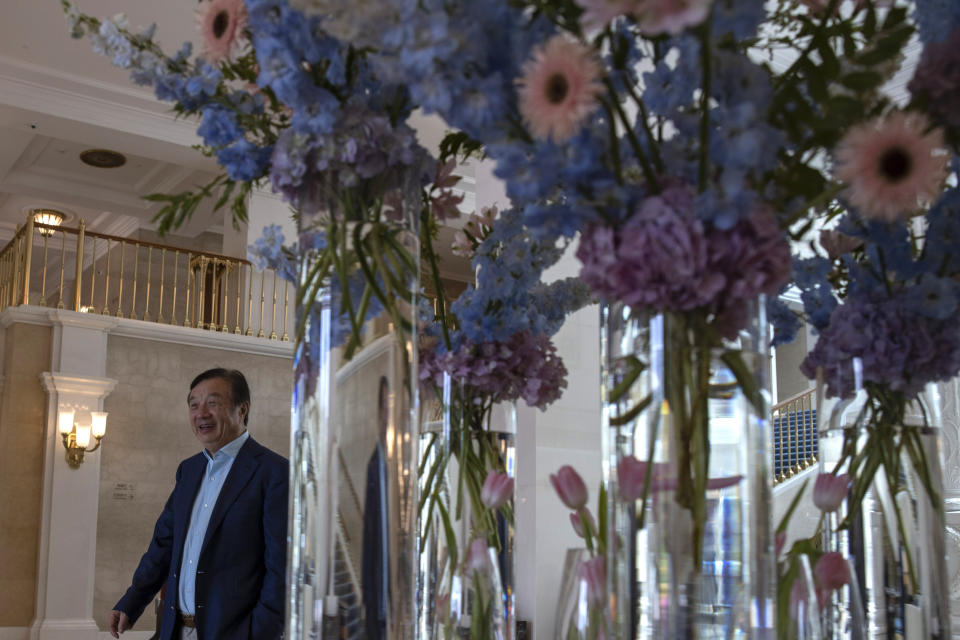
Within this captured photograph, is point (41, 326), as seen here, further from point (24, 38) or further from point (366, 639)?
point (366, 639)

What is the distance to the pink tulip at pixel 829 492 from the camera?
3.61 ft

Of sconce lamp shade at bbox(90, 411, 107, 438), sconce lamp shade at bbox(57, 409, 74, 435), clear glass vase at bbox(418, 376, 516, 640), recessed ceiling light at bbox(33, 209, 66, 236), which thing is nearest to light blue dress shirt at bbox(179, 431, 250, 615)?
clear glass vase at bbox(418, 376, 516, 640)

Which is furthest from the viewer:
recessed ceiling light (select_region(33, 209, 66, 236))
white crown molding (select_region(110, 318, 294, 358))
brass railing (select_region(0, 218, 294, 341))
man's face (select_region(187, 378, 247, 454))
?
recessed ceiling light (select_region(33, 209, 66, 236))

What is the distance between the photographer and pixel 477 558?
3.82 feet

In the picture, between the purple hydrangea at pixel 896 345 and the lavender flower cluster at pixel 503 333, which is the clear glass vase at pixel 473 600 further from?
the purple hydrangea at pixel 896 345

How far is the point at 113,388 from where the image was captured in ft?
34.1

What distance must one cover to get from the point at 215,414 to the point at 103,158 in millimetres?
8298

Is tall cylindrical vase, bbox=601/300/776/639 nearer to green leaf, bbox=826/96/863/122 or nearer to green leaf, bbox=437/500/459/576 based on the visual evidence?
green leaf, bbox=826/96/863/122

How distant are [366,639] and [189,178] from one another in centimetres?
1124

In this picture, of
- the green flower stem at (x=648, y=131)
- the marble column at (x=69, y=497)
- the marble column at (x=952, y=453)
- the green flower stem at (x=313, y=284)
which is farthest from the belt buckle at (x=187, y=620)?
the marble column at (x=69, y=497)

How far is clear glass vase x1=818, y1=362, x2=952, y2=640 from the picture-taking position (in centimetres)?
109

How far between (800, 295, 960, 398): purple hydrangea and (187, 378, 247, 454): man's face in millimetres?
2903

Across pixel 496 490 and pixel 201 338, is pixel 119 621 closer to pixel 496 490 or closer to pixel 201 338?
pixel 496 490

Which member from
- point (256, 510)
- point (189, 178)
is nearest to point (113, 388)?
point (189, 178)
